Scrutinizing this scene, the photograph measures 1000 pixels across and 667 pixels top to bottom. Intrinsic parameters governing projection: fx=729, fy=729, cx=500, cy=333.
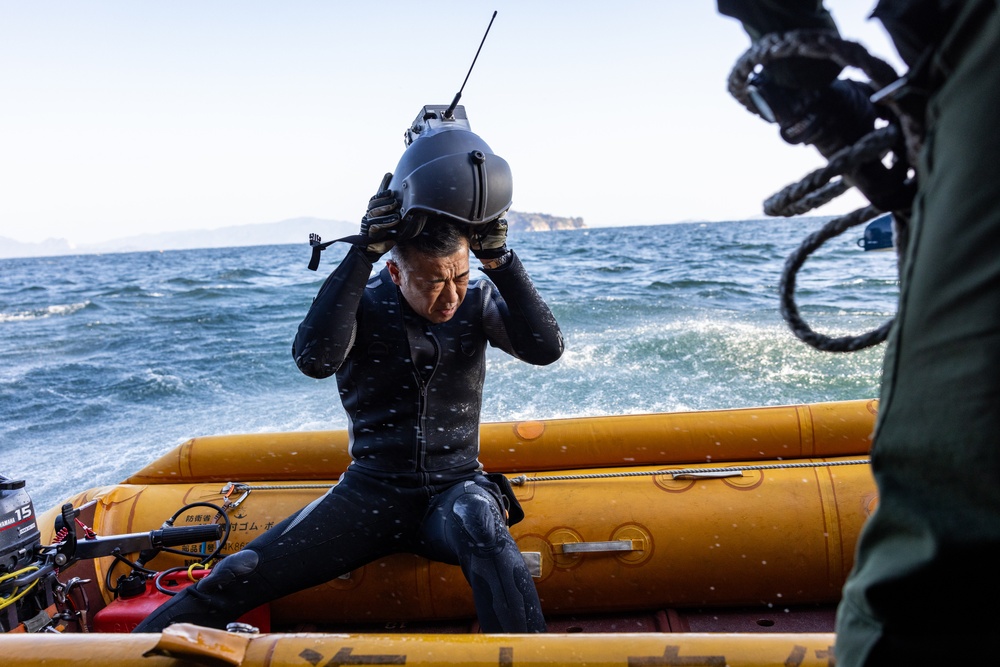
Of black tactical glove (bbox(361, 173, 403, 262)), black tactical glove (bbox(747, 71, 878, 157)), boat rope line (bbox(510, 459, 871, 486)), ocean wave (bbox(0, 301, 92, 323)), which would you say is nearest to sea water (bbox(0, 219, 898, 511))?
ocean wave (bbox(0, 301, 92, 323))

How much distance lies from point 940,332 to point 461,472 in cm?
200

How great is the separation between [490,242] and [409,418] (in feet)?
2.17

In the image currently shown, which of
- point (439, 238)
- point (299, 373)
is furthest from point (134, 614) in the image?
point (299, 373)

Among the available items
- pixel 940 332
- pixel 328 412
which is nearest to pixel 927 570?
pixel 940 332

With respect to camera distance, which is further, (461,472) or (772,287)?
(772,287)

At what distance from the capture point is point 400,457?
2482 mm

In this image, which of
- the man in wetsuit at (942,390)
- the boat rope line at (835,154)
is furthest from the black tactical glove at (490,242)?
the man in wetsuit at (942,390)

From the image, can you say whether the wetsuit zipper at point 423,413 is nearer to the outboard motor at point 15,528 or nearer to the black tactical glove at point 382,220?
A: the black tactical glove at point 382,220

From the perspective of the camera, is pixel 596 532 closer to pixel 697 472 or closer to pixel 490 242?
pixel 697 472

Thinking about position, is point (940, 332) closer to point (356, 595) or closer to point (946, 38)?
point (946, 38)

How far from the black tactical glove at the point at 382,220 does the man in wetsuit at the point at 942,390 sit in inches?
64.9

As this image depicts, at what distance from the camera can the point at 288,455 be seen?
3.28 metres

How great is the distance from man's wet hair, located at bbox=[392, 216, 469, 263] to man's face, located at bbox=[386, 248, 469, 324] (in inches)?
0.7

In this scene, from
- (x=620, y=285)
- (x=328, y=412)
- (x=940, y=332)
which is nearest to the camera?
(x=940, y=332)
